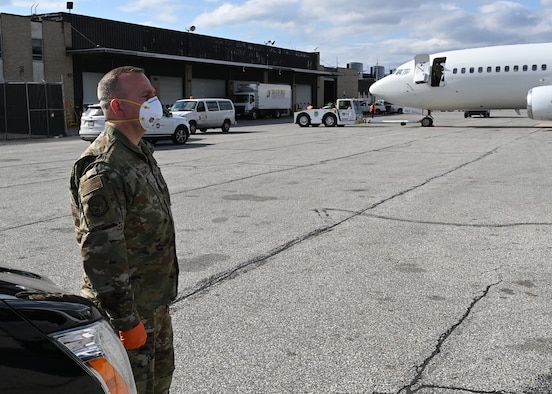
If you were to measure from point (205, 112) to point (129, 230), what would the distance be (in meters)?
27.9

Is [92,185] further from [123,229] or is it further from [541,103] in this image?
[541,103]

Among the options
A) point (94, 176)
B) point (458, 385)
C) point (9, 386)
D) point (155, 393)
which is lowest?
point (458, 385)

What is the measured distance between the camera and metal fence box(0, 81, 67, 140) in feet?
91.7

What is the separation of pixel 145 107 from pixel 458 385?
250 cm

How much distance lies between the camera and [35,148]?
2206cm

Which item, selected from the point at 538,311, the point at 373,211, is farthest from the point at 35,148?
the point at 538,311

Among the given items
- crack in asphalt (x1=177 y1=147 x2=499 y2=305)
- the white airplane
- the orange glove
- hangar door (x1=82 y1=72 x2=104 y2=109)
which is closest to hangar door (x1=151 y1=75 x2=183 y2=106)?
hangar door (x1=82 y1=72 x2=104 y2=109)

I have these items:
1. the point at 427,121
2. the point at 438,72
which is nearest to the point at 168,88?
the point at 427,121

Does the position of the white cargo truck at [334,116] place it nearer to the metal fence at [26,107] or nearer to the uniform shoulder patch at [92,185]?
the metal fence at [26,107]

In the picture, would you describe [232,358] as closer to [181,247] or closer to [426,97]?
[181,247]

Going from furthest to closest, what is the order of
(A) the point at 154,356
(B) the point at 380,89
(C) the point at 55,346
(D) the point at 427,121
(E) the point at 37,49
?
(E) the point at 37,49
(D) the point at 427,121
(B) the point at 380,89
(A) the point at 154,356
(C) the point at 55,346

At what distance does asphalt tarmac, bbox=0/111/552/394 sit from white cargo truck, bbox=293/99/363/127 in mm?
23231

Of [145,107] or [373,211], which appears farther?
[373,211]

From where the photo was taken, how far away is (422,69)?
30.6 metres
